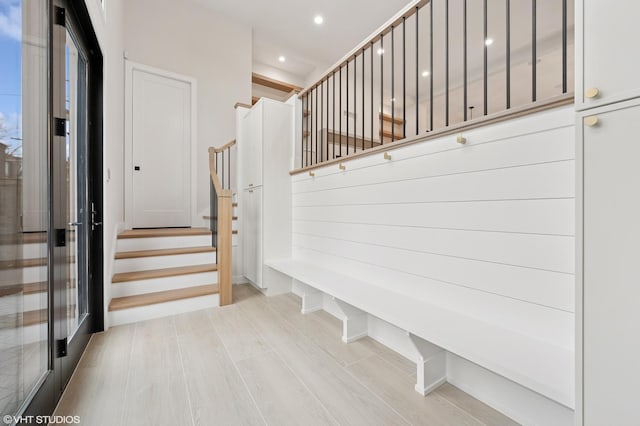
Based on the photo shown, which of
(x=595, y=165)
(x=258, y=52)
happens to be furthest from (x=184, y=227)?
(x=595, y=165)

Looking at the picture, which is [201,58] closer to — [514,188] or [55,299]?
[55,299]

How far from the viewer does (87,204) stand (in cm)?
196

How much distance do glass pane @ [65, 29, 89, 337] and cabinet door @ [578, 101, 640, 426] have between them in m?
2.31

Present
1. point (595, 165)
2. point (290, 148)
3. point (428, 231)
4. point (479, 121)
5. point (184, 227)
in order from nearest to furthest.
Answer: point (595, 165) → point (479, 121) → point (428, 231) → point (290, 148) → point (184, 227)

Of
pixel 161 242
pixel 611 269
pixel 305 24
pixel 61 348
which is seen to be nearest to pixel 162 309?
pixel 161 242

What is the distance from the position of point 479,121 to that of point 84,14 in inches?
94.9

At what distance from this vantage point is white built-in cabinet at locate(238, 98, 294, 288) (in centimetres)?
293

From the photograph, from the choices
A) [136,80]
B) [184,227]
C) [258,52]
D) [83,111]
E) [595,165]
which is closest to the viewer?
[595,165]

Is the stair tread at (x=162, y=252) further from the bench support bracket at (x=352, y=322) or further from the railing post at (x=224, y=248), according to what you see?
the bench support bracket at (x=352, y=322)

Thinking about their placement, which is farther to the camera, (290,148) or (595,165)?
(290,148)

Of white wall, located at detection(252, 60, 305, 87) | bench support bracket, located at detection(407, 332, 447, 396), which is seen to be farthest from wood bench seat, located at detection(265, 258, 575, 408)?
white wall, located at detection(252, 60, 305, 87)

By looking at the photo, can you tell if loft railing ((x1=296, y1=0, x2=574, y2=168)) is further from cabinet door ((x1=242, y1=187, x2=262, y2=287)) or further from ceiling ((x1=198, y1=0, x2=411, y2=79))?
cabinet door ((x1=242, y1=187, x2=262, y2=287))

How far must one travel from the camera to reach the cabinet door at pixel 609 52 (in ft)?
2.39

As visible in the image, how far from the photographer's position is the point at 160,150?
3.80 m
